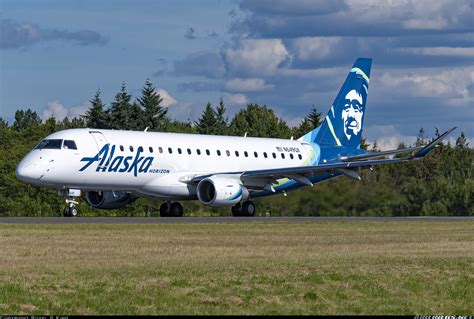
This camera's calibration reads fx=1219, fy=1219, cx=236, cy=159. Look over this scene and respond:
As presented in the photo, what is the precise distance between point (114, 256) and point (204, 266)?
10.2ft

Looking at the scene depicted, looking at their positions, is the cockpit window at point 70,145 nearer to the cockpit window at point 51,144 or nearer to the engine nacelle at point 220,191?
the cockpit window at point 51,144

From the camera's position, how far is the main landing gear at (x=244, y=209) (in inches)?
2144

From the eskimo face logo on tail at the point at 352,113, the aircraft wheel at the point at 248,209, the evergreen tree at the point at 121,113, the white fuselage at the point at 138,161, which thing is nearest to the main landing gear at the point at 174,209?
the white fuselage at the point at 138,161

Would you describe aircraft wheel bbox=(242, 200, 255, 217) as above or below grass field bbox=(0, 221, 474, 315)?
above

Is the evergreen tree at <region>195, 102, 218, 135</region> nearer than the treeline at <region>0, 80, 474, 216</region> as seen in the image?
No

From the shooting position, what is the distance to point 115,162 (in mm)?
50688

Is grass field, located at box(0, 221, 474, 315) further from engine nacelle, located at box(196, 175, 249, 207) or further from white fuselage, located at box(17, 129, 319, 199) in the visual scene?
engine nacelle, located at box(196, 175, 249, 207)

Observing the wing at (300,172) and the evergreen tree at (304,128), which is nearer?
the wing at (300,172)

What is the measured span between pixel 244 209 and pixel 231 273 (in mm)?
29394

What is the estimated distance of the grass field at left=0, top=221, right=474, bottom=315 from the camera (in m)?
21.1

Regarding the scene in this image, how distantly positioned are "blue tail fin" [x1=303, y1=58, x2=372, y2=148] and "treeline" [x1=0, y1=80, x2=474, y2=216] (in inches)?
125

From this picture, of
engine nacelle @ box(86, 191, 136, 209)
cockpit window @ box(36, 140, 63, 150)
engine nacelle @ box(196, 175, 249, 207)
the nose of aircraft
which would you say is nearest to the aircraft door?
cockpit window @ box(36, 140, 63, 150)

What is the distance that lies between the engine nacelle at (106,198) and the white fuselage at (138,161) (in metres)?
2.42

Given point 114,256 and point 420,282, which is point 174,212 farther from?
point 420,282
